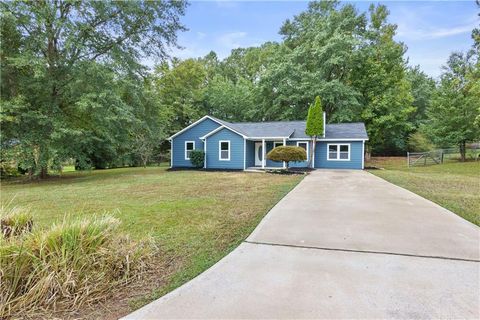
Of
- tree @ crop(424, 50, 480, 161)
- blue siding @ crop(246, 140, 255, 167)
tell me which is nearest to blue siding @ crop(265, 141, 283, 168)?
blue siding @ crop(246, 140, 255, 167)

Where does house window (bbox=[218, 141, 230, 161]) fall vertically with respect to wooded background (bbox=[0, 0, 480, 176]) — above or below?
below

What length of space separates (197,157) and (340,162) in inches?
394

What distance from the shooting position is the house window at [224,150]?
18.0m

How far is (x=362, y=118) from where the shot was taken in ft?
79.5

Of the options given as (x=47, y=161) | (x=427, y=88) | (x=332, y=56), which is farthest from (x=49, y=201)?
(x=427, y=88)

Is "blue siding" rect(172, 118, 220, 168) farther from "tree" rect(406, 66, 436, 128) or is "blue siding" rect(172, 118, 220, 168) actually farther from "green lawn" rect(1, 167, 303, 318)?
"tree" rect(406, 66, 436, 128)

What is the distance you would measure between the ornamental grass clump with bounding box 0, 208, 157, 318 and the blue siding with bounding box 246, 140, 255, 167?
49.5ft

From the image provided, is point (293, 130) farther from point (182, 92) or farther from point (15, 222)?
point (15, 222)

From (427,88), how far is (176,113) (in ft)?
101

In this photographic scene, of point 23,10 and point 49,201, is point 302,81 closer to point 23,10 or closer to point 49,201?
point 23,10

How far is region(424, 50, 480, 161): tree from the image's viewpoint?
20.4m

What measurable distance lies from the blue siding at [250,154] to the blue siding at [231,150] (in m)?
0.69

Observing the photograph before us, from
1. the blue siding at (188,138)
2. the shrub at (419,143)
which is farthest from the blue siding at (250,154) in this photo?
the shrub at (419,143)

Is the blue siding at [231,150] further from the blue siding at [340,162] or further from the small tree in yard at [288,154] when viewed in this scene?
the blue siding at [340,162]
